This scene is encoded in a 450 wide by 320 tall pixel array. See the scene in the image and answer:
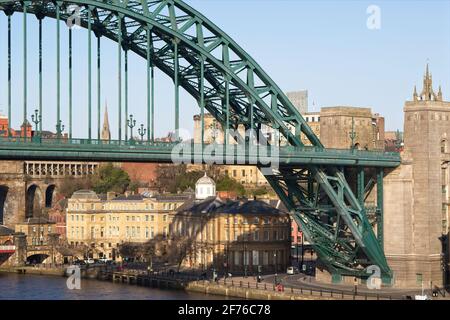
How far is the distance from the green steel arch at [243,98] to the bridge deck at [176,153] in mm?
1217

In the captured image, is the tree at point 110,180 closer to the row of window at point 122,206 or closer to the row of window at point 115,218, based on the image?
the row of window at point 122,206

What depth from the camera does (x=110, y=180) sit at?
150m

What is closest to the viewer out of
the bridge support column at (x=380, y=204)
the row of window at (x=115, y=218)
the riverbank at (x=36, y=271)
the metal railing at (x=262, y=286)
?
the metal railing at (x=262, y=286)

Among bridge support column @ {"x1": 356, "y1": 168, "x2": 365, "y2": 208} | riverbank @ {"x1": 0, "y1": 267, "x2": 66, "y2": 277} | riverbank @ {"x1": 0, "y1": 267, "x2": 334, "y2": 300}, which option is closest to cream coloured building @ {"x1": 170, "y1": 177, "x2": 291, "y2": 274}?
riverbank @ {"x1": 0, "y1": 267, "x2": 334, "y2": 300}

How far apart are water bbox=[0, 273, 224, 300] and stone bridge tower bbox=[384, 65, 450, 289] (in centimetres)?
1169

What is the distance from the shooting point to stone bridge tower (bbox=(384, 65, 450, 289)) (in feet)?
247

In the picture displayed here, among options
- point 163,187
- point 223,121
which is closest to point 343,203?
point 223,121

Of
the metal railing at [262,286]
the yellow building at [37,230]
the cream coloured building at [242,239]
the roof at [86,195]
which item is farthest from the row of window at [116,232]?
the metal railing at [262,286]

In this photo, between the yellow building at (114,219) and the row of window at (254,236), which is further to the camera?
the yellow building at (114,219)

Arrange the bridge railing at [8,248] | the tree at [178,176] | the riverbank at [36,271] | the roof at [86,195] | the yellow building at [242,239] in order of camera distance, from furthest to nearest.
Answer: the tree at [178,176], the roof at [86,195], the bridge railing at [8,248], the riverbank at [36,271], the yellow building at [242,239]

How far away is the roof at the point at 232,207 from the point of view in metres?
95.4

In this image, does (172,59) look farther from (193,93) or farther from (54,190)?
(54,190)

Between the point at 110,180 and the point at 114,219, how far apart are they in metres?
32.0

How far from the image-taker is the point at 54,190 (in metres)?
159
